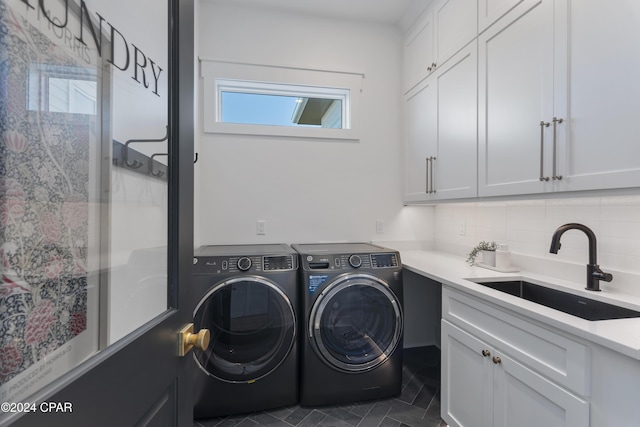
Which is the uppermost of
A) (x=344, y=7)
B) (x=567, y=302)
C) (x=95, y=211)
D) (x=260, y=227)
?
(x=344, y=7)

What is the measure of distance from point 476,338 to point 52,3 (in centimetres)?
180

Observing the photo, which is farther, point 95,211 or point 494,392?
point 494,392

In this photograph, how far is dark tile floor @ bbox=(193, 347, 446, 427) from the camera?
1729mm

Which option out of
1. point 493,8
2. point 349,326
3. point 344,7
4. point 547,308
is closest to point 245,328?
point 349,326

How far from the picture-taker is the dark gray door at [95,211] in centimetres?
44

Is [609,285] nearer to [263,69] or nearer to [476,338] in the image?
[476,338]

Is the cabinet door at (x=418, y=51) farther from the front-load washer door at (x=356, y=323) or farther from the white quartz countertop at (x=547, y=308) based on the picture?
the front-load washer door at (x=356, y=323)

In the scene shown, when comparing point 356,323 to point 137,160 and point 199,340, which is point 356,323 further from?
point 137,160

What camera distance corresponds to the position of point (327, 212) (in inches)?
100

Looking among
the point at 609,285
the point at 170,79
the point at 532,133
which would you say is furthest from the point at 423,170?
the point at 170,79

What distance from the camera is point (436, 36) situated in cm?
211

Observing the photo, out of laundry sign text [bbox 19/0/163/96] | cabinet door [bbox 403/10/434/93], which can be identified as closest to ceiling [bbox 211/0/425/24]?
cabinet door [bbox 403/10/434/93]

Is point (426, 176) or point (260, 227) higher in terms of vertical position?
point (426, 176)

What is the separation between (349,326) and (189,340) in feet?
4.17
